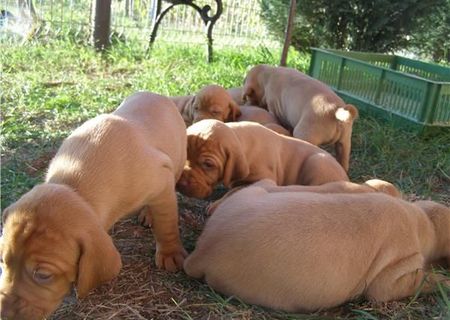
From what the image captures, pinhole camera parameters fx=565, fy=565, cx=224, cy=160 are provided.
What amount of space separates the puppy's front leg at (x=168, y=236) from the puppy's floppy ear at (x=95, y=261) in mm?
774

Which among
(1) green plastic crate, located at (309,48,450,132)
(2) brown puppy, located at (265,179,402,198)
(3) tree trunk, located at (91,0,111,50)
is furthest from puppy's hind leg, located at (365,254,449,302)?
(3) tree trunk, located at (91,0,111,50)

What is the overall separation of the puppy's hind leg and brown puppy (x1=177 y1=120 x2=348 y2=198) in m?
1.13

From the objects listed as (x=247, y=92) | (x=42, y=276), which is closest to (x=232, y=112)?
(x=247, y=92)

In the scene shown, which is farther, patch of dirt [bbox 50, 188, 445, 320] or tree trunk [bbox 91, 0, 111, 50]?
tree trunk [bbox 91, 0, 111, 50]

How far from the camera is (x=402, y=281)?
286 cm

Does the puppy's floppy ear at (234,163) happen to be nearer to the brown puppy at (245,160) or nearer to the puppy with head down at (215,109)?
the brown puppy at (245,160)

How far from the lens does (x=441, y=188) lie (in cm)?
469

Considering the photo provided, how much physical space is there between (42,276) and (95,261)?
198 mm

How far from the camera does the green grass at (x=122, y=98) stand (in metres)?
2.82

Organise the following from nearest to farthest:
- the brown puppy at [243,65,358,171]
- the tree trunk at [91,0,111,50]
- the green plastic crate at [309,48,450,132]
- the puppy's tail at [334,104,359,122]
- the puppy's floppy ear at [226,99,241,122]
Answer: the puppy's tail at [334,104,359,122] → the brown puppy at [243,65,358,171] → the puppy's floppy ear at [226,99,241,122] → the green plastic crate at [309,48,450,132] → the tree trunk at [91,0,111,50]

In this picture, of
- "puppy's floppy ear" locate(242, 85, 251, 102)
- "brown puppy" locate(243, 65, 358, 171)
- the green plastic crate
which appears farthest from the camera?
"puppy's floppy ear" locate(242, 85, 251, 102)

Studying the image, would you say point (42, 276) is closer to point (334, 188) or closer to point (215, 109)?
point (334, 188)

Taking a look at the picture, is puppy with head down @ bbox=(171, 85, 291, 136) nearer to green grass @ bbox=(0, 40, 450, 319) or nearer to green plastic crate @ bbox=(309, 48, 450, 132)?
green grass @ bbox=(0, 40, 450, 319)

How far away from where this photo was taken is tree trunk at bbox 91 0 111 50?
8.37 m
